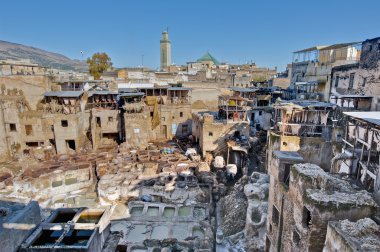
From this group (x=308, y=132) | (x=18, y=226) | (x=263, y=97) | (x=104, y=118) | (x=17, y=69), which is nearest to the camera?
(x=18, y=226)

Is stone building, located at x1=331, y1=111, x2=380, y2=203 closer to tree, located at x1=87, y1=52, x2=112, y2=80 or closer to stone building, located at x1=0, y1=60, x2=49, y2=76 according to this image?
stone building, located at x1=0, y1=60, x2=49, y2=76

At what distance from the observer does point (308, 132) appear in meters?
21.2

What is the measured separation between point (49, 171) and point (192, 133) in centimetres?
1777

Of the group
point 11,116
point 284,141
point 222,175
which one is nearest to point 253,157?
point 222,175

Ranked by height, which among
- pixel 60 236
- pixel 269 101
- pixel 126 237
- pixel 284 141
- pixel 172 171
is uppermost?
pixel 269 101

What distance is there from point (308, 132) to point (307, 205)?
45.0ft

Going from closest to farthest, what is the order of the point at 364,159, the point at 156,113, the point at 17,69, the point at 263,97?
the point at 364,159
the point at 156,113
the point at 263,97
the point at 17,69

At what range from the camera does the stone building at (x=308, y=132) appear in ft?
66.9

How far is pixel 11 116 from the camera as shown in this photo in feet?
93.8

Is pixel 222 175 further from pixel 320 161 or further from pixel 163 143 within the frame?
pixel 163 143

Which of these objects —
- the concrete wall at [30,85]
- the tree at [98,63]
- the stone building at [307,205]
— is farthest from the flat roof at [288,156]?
the tree at [98,63]

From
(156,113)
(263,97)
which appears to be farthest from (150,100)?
(263,97)

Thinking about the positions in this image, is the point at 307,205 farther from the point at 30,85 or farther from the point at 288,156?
the point at 30,85

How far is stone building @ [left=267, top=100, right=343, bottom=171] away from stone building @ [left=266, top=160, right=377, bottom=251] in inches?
325
